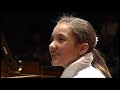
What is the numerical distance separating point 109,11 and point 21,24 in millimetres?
1367

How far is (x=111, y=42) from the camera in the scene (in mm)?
2676

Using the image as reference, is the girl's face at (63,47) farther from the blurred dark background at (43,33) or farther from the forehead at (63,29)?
the blurred dark background at (43,33)

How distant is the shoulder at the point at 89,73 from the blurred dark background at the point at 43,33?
1.85 feet

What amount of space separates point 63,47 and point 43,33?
166cm

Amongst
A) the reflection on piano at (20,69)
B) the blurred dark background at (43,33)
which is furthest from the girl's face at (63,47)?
the blurred dark background at (43,33)

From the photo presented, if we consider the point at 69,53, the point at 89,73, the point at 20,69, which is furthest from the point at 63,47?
the point at 20,69

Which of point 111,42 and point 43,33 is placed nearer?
point 111,42

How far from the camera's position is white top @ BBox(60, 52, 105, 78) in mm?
1272

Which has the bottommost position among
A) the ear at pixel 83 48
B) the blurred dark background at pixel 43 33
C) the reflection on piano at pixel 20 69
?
the blurred dark background at pixel 43 33

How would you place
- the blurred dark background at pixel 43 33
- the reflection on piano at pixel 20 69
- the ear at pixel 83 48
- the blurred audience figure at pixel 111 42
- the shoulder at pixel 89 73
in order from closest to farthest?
the shoulder at pixel 89 73, the ear at pixel 83 48, the reflection on piano at pixel 20 69, the blurred dark background at pixel 43 33, the blurred audience figure at pixel 111 42

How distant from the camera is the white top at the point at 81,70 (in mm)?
1272

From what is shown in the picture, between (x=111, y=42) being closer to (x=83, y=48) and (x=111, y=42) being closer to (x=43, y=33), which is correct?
(x=43, y=33)
